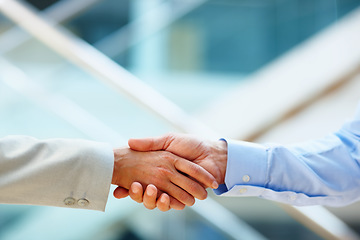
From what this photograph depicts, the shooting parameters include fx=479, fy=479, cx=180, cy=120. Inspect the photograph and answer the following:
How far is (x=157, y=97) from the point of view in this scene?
1215 millimetres

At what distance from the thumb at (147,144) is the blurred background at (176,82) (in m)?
0.07

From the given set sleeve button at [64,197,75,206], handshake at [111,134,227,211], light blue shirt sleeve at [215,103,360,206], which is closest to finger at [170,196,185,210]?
handshake at [111,134,227,211]

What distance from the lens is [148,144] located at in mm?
1119

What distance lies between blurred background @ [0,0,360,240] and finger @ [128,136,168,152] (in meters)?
0.06

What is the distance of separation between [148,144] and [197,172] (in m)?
0.14

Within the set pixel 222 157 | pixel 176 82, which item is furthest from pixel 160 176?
pixel 176 82

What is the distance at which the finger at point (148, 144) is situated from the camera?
1107 millimetres

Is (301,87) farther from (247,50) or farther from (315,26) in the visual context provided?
(247,50)

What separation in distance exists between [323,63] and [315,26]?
458mm

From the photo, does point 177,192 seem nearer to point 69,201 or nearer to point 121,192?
point 121,192

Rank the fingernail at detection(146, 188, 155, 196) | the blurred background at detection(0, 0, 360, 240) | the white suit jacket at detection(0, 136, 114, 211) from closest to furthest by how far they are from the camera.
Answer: the white suit jacket at detection(0, 136, 114, 211), the fingernail at detection(146, 188, 155, 196), the blurred background at detection(0, 0, 360, 240)

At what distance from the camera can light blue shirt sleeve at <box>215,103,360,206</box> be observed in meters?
1.07

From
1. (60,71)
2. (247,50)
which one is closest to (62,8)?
(60,71)

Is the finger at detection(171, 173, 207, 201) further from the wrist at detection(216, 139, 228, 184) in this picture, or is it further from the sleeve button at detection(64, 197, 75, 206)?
the sleeve button at detection(64, 197, 75, 206)
